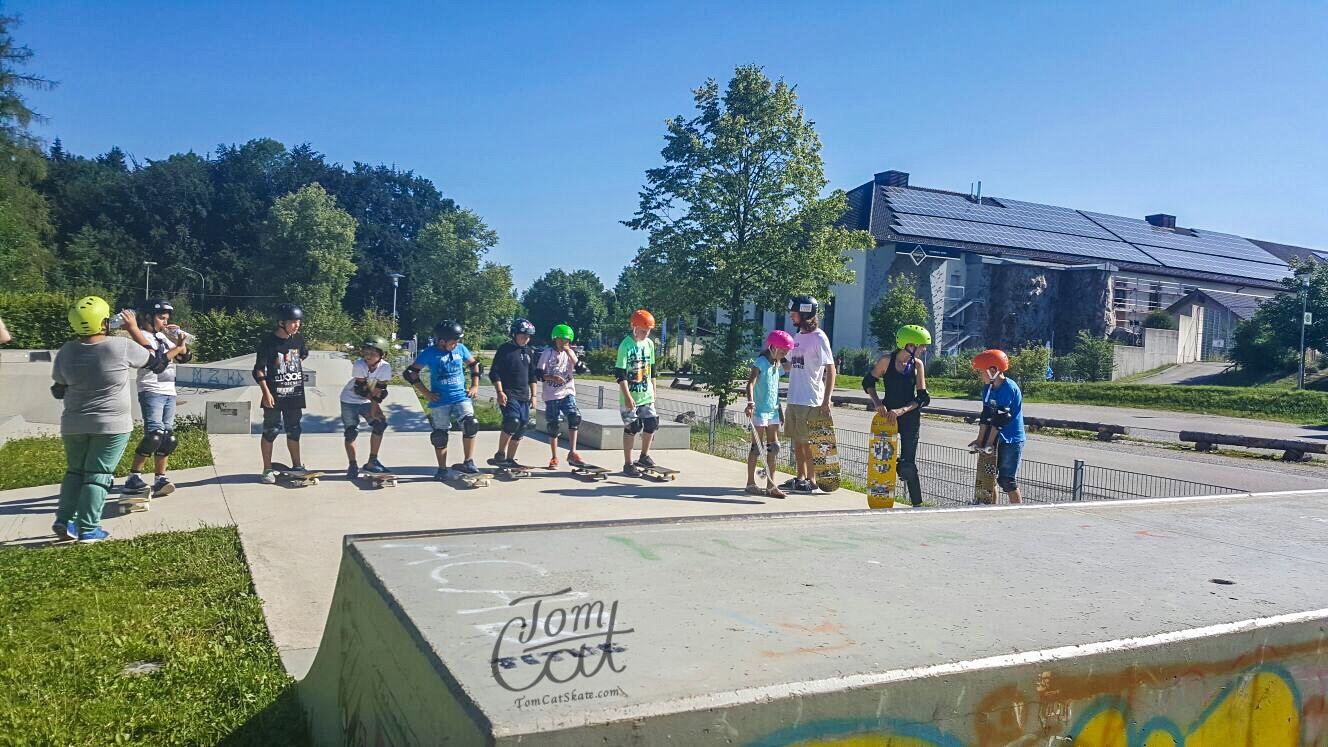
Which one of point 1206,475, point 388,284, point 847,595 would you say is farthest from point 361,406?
point 388,284

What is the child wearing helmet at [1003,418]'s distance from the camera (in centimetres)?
716

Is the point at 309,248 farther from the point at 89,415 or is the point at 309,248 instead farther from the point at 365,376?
the point at 89,415

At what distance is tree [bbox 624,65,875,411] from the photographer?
16.7m

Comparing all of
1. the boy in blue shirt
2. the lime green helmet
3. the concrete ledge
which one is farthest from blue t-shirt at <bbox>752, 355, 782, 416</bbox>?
the lime green helmet

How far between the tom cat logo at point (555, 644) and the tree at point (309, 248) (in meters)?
56.4

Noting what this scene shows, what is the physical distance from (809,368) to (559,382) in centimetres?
290

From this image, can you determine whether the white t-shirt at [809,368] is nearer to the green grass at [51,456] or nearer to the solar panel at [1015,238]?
the green grass at [51,456]

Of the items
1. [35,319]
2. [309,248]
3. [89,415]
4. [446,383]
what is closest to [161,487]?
[89,415]

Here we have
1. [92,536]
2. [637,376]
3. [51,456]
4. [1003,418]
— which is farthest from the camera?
[51,456]

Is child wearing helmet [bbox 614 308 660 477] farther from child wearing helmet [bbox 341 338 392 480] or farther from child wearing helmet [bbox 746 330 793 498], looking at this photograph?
child wearing helmet [bbox 341 338 392 480]

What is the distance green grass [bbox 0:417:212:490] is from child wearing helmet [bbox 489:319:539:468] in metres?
3.33

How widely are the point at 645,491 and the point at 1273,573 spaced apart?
5848mm

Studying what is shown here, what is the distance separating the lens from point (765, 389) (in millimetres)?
8344

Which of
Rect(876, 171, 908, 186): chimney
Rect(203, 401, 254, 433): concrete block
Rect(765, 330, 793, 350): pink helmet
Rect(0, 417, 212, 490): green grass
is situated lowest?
Rect(0, 417, 212, 490): green grass
